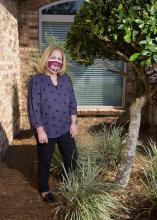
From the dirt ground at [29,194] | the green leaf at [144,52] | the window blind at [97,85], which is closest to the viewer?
the green leaf at [144,52]

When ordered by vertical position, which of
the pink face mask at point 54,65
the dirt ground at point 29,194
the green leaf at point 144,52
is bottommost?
the dirt ground at point 29,194

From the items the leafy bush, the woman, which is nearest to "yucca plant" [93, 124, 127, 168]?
the leafy bush

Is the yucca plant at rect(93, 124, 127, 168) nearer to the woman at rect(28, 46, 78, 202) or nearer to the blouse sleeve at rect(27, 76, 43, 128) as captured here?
the woman at rect(28, 46, 78, 202)

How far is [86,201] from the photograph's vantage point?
368cm

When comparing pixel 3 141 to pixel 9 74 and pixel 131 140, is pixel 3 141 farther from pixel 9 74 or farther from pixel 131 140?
pixel 131 140

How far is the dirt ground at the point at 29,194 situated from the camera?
12.5ft

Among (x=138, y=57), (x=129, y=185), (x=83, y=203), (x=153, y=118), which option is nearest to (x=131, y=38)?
(x=138, y=57)

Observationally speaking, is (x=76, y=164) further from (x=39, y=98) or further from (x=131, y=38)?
(x=131, y=38)

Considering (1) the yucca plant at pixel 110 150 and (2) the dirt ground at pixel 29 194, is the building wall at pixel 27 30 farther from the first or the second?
(1) the yucca plant at pixel 110 150

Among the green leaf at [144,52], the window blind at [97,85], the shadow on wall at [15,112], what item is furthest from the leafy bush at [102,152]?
the window blind at [97,85]

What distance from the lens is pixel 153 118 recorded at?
7852 mm

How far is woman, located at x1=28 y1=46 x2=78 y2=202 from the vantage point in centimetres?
391

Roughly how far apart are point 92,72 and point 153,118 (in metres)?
1.85

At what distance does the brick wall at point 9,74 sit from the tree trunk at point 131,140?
92.6 inches
